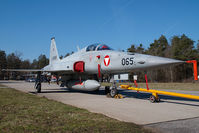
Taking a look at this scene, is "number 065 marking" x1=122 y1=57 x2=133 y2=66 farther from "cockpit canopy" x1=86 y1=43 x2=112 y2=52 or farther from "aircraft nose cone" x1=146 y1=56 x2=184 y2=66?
"cockpit canopy" x1=86 y1=43 x2=112 y2=52

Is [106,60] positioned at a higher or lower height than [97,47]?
lower

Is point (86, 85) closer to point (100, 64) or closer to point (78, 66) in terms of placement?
point (78, 66)

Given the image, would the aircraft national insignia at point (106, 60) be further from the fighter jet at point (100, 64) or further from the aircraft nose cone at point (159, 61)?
the aircraft nose cone at point (159, 61)

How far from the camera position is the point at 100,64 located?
10.2 m

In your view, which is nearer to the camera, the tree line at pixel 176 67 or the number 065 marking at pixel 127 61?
the number 065 marking at pixel 127 61

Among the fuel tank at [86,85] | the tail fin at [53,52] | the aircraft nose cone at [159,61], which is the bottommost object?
the fuel tank at [86,85]

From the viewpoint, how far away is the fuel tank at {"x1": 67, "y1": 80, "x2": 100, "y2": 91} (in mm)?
10703

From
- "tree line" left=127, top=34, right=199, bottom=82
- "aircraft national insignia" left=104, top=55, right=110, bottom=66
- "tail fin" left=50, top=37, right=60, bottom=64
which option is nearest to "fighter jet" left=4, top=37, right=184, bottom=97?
"aircraft national insignia" left=104, top=55, right=110, bottom=66

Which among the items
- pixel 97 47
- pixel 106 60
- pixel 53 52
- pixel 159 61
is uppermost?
pixel 53 52

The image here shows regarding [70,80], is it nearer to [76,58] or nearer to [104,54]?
[76,58]

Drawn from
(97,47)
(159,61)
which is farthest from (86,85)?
(159,61)

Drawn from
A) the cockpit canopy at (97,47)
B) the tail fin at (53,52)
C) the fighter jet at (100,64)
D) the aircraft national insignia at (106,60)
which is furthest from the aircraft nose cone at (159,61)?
the tail fin at (53,52)

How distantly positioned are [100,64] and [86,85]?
1.81 m

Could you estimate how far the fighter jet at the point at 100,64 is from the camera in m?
8.01
